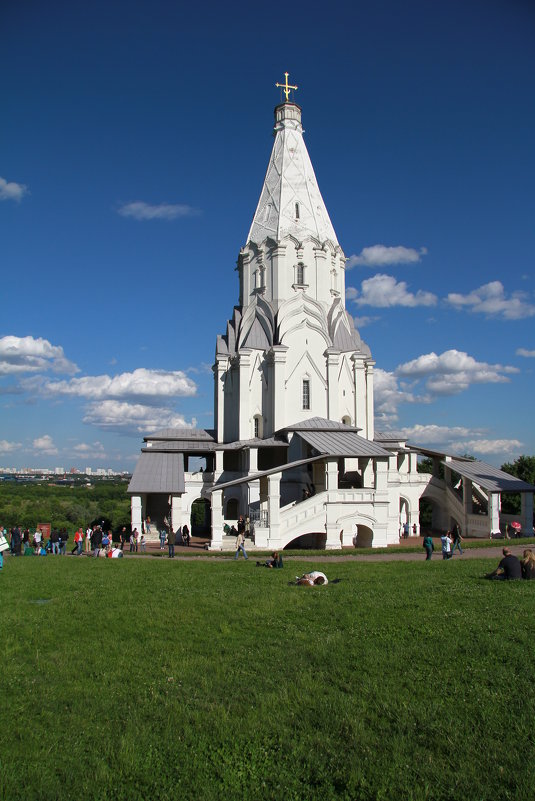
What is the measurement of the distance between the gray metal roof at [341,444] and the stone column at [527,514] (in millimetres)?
7124

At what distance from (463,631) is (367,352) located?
29.2 meters

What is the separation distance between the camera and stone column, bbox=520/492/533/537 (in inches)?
1111

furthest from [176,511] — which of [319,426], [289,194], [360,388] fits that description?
[289,194]

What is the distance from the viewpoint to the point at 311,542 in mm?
28219

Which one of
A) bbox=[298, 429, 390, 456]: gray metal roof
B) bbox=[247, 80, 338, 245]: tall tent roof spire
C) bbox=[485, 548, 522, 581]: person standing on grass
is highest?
bbox=[247, 80, 338, 245]: tall tent roof spire

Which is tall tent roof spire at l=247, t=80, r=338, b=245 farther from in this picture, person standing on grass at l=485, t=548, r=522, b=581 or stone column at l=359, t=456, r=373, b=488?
person standing on grass at l=485, t=548, r=522, b=581

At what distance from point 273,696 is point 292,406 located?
2717 cm

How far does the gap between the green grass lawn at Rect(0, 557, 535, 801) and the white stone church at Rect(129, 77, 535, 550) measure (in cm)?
1729

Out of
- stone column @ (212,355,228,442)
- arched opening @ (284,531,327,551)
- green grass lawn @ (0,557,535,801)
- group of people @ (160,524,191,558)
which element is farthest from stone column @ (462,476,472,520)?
green grass lawn @ (0,557,535,801)

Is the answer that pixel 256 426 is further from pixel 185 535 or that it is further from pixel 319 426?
pixel 185 535

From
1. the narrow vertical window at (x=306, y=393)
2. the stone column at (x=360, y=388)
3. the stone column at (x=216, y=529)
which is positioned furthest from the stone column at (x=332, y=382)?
the stone column at (x=216, y=529)

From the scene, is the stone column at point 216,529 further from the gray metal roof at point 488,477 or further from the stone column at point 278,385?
the gray metal roof at point 488,477

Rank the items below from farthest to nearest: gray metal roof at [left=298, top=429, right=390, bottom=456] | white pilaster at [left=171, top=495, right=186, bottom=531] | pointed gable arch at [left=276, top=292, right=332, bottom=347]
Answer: pointed gable arch at [left=276, top=292, right=332, bottom=347] < white pilaster at [left=171, top=495, right=186, bottom=531] < gray metal roof at [left=298, top=429, right=390, bottom=456]

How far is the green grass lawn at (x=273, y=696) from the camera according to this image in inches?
211
